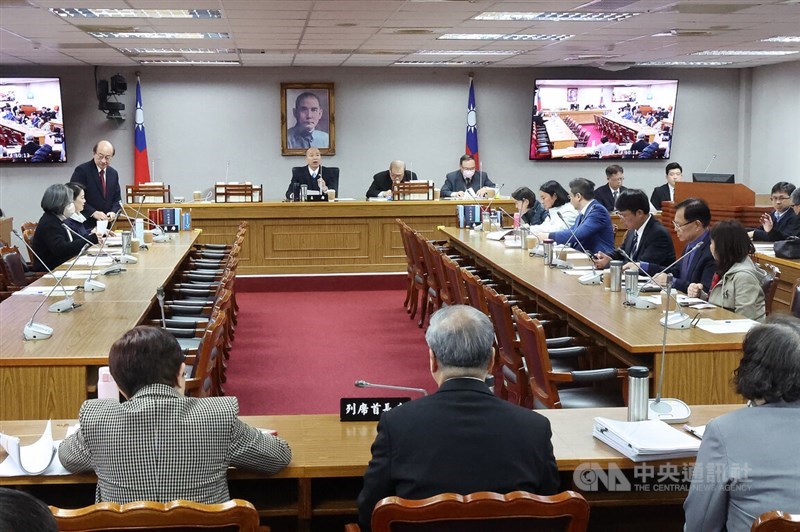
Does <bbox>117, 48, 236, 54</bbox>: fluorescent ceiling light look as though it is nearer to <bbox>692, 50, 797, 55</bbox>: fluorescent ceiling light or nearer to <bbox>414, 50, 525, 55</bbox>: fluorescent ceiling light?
<bbox>414, 50, 525, 55</bbox>: fluorescent ceiling light

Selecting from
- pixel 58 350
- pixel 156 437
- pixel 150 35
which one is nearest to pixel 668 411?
pixel 156 437

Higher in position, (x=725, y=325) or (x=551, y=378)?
(x=725, y=325)

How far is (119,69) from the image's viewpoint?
42.5 feet

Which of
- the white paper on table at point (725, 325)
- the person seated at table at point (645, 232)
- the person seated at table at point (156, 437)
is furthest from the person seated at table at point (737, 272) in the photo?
the person seated at table at point (156, 437)

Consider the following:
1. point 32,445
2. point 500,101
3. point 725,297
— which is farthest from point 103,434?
point 500,101

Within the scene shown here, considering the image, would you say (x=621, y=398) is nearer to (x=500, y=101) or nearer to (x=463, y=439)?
(x=463, y=439)

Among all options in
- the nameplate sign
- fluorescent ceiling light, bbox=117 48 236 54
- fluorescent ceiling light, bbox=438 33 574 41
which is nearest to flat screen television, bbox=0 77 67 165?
fluorescent ceiling light, bbox=117 48 236 54

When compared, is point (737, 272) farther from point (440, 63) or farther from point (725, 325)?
point (440, 63)

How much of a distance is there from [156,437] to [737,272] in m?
3.56

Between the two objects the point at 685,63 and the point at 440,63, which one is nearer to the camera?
the point at 440,63

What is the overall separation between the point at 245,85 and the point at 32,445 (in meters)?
11.2

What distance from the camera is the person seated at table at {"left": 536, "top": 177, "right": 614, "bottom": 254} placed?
741cm

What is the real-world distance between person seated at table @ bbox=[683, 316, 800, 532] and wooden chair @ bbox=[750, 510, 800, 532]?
227mm

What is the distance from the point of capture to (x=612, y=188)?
11.9 m
